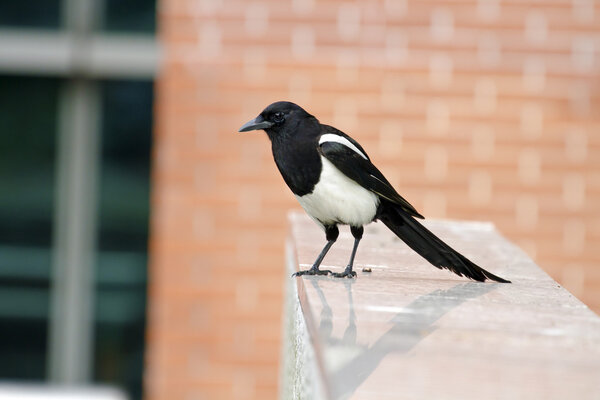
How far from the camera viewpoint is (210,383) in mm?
5383

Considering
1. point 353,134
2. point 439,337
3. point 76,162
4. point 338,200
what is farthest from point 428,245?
point 76,162

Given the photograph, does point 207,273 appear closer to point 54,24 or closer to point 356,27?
point 356,27

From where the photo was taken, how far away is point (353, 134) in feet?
17.2

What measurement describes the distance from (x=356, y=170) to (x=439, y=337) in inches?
41.2

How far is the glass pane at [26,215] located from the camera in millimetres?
6391

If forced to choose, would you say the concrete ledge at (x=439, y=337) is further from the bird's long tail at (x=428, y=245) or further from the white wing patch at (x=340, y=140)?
the white wing patch at (x=340, y=140)

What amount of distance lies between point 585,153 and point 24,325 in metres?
3.71

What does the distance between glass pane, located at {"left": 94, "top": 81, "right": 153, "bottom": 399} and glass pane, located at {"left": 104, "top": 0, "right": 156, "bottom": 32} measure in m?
0.39

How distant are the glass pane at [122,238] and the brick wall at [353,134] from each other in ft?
3.51

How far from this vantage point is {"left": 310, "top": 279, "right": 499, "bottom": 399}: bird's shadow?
4.72 feet

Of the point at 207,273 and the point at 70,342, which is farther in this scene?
the point at 70,342

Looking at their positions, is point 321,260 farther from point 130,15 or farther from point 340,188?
point 130,15

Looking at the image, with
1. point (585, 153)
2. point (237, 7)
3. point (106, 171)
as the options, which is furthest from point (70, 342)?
point (585, 153)

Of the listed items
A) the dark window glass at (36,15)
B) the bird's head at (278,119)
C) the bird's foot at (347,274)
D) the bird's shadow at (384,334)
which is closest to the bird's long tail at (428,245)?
the bird's shadow at (384,334)
